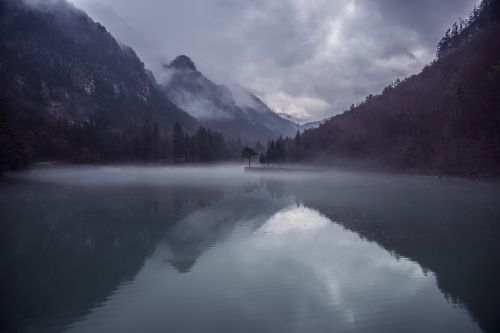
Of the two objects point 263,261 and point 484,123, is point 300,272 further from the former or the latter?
point 484,123

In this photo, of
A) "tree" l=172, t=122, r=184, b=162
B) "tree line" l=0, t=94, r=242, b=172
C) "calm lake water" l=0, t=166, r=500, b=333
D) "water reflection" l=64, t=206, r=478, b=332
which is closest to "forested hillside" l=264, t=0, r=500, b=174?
"tree line" l=0, t=94, r=242, b=172

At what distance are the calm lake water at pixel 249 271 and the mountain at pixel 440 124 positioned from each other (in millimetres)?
48535

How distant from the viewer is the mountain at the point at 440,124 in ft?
233

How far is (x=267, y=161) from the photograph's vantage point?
149m

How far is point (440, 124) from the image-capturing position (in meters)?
93.3

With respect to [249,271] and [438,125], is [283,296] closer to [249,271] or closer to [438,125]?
[249,271]

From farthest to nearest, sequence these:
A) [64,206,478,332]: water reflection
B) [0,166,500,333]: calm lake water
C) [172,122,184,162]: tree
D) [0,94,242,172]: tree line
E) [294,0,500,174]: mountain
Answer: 1. [172,122,184,162]: tree
2. [0,94,242,172]: tree line
3. [294,0,500,174]: mountain
4. [0,166,500,333]: calm lake water
5. [64,206,478,332]: water reflection

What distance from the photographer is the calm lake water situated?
1136cm

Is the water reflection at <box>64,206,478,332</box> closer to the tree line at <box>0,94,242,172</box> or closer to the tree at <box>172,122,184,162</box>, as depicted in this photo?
the tree line at <box>0,94,242,172</box>

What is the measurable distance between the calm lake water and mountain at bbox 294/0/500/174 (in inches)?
1911

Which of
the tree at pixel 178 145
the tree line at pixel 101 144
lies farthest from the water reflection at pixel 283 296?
the tree at pixel 178 145

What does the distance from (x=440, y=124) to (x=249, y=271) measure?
307ft

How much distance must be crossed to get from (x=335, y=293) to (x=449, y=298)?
4146 millimetres

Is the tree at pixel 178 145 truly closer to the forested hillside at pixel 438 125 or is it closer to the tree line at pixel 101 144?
the tree line at pixel 101 144
